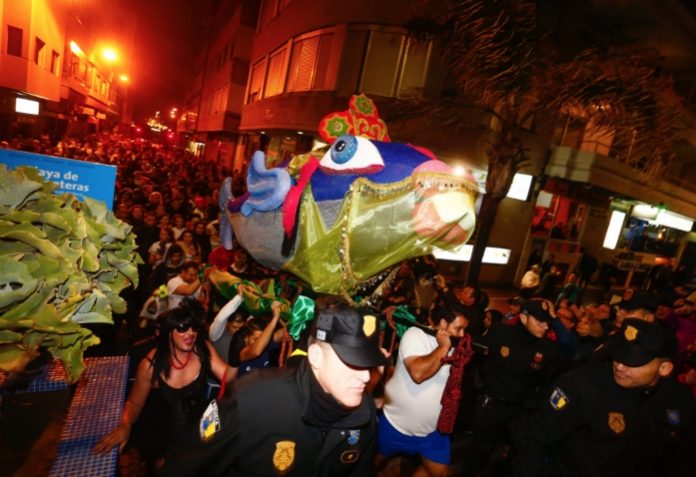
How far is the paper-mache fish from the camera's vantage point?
1958mm

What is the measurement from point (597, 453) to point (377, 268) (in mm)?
2011

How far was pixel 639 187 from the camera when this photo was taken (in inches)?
542

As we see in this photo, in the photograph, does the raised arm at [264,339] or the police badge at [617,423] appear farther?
the raised arm at [264,339]

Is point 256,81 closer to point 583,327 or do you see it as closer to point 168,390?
point 583,327

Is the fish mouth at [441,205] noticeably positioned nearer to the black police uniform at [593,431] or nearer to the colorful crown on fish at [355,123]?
the colorful crown on fish at [355,123]

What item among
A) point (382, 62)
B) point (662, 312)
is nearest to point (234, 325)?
point (662, 312)

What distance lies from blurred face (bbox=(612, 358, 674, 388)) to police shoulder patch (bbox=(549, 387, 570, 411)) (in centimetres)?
38

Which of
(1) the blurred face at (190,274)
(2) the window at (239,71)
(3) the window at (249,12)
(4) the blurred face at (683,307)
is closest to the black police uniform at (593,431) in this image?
(1) the blurred face at (190,274)

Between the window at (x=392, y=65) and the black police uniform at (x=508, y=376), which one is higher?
the window at (x=392, y=65)

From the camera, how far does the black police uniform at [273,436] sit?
5.27 ft

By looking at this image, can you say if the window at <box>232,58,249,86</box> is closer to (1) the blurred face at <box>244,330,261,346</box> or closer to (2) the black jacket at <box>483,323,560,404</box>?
(1) the blurred face at <box>244,330,261,346</box>

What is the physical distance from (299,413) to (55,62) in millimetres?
26583

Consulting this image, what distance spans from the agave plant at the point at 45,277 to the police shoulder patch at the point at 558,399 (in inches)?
106

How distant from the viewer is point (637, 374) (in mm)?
2617
